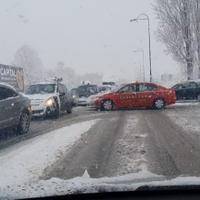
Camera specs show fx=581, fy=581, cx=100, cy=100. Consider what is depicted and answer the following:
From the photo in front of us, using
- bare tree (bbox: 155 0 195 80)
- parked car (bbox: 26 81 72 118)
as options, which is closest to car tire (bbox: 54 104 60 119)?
parked car (bbox: 26 81 72 118)

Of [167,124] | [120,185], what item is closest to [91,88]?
[167,124]

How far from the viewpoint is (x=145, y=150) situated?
11953mm

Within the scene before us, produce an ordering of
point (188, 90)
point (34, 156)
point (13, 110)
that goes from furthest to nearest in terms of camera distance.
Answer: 1. point (188, 90)
2. point (13, 110)
3. point (34, 156)

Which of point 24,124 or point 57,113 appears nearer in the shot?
point 24,124

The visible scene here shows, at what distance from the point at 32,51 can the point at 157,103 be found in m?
96.3

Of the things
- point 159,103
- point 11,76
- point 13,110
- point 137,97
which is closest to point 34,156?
point 13,110

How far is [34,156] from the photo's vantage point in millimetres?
11633

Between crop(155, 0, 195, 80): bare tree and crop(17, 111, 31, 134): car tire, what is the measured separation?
34965mm

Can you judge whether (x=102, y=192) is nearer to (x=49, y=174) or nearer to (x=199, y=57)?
(x=49, y=174)

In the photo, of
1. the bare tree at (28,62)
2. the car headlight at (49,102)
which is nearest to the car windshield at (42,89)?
the car headlight at (49,102)

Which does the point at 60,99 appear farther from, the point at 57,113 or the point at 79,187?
the point at 79,187

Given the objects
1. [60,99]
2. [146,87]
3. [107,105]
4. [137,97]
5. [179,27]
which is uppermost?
[179,27]

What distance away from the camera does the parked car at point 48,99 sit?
22.9 m

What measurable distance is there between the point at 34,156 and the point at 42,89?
1360 centimetres
